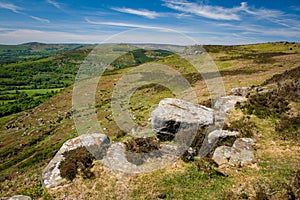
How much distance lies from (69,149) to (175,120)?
8329mm

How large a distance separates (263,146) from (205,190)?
6.22 m

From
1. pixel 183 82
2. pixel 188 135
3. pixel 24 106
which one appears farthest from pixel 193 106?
pixel 24 106

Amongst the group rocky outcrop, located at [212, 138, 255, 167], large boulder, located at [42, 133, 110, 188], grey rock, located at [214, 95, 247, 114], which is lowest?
large boulder, located at [42, 133, 110, 188]

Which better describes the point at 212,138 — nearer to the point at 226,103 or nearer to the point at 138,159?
the point at 138,159

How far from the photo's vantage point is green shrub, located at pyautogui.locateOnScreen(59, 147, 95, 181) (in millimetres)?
13193

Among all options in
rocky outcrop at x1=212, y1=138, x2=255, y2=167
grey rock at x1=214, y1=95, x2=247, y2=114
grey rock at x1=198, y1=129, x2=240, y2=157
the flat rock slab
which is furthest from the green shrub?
grey rock at x1=214, y1=95, x2=247, y2=114

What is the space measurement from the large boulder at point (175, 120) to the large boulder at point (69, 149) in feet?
14.2

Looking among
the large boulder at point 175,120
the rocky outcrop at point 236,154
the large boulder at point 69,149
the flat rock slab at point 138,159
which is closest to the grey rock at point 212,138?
the rocky outcrop at point 236,154

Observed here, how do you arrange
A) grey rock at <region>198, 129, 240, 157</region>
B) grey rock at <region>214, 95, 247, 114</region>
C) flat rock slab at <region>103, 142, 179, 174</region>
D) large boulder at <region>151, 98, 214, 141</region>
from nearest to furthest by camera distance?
flat rock slab at <region>103, 142, 179, 174</region>, grey rock at <region>198, 129, 240, 157</region>, large boulder at <region>151, 98, 214, 141</region>, grey rock at <region>214, 95, 247, 114</region>

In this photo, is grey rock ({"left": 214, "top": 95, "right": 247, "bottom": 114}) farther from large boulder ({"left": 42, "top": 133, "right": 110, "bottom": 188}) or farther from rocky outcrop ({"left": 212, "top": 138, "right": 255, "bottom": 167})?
large boulder ({"left": 42, "top": 133, "right": 110, "bottom": 188})

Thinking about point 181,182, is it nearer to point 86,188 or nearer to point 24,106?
point 86,188

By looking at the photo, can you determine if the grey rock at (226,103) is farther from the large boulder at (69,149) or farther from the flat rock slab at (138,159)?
the large boulder at (69,149)

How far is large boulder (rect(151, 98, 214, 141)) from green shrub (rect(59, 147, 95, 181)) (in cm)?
564

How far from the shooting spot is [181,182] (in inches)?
472
